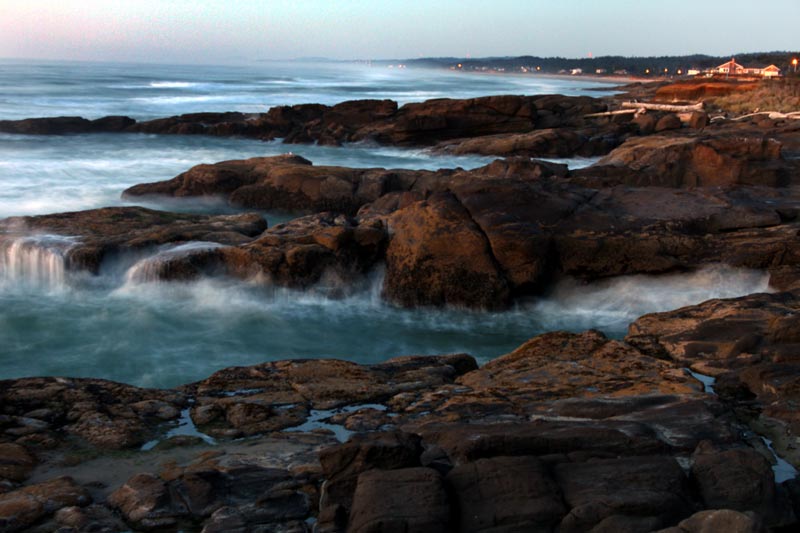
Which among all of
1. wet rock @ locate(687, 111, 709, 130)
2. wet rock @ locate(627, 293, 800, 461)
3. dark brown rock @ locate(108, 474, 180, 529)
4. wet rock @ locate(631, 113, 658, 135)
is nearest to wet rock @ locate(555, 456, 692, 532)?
wet rock @ locate(627, 293, 800, 461)

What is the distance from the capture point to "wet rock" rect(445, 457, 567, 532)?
392 centimetres

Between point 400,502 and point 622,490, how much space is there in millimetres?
1195

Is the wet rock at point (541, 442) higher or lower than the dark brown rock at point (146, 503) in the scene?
higher

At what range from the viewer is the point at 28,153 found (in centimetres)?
2647

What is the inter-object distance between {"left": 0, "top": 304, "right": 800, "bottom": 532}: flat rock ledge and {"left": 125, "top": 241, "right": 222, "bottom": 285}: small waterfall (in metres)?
4.43

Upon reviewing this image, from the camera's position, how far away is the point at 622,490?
4.10 metres

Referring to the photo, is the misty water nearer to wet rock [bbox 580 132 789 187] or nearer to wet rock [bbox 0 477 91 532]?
wet rock [bbox 0 477 91 532]

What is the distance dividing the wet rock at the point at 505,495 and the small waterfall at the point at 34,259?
29.0ft

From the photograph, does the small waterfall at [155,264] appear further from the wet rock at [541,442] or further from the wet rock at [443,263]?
the wet rock at [541,442]

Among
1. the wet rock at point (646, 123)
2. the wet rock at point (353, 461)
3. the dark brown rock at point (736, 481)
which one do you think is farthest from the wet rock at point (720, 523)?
the wet rock at point (646, 123)

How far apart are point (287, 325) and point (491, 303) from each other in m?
2.76

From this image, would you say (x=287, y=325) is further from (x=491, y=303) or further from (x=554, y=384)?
(x=554, y=384)

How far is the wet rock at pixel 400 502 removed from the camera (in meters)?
3.81

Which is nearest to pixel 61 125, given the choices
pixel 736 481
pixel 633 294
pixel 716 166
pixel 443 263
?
pixel 443 263
